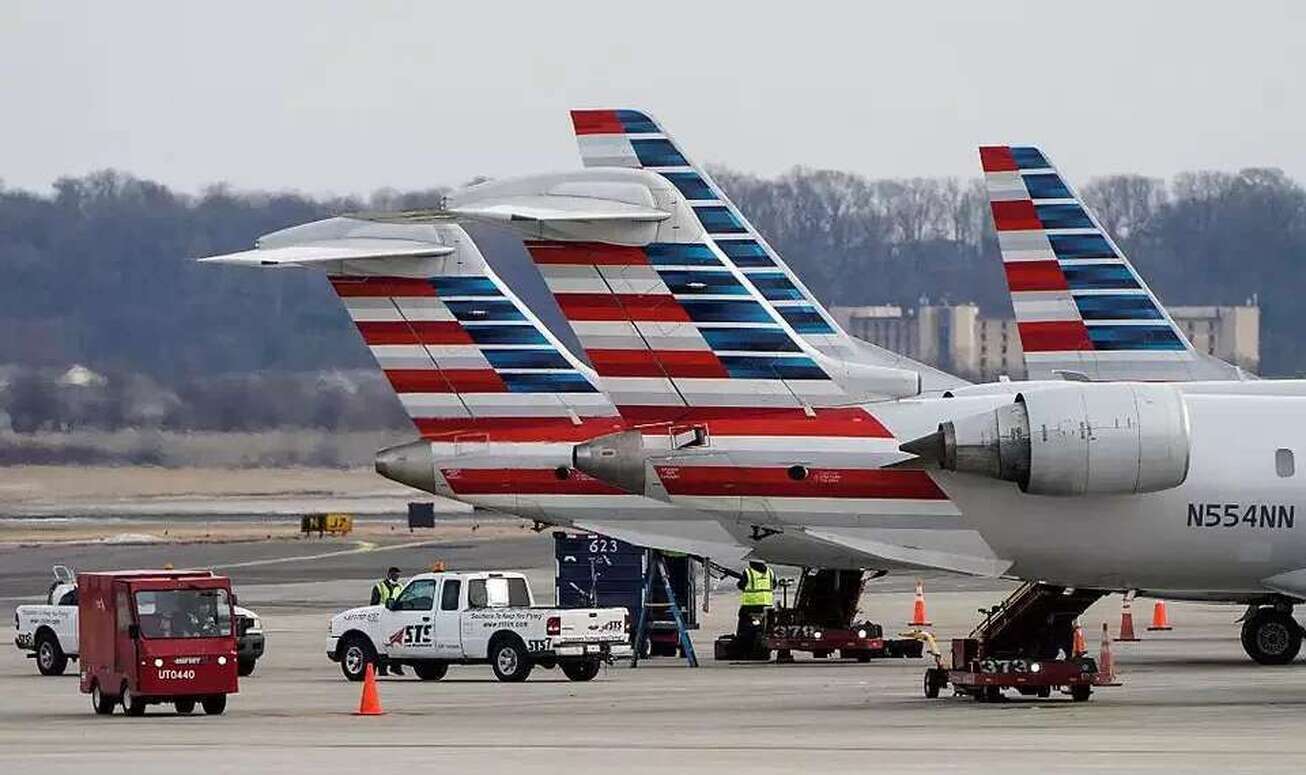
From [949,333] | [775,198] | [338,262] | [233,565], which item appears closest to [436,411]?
[338,262]

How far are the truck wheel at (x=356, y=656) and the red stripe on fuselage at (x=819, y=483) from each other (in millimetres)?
10804

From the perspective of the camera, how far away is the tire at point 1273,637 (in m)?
47.4

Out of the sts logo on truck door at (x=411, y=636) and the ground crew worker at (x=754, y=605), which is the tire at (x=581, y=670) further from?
the ground crew worker at (x=754, y=605)

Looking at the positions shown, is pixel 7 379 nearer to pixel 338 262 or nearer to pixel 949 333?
pixel 949 333

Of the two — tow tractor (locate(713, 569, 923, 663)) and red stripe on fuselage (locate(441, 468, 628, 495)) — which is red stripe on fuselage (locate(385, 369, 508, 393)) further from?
tow tractor (locate(713, 569, 923, 663))

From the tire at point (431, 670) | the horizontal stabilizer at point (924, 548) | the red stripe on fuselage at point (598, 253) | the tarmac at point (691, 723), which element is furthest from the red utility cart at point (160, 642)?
the horizontal stabilizer at point (924, 548)

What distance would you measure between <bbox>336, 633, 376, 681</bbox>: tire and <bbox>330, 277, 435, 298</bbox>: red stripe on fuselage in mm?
6079

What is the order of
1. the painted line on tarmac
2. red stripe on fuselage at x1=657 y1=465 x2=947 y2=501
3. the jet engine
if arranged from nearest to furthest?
the jet engine
red stripe on fuselage at x1=657 y1=465 x2=947 y2=501
the painted line on tarmac

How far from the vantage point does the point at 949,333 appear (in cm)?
9462

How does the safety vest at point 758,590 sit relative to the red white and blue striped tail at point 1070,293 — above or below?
below

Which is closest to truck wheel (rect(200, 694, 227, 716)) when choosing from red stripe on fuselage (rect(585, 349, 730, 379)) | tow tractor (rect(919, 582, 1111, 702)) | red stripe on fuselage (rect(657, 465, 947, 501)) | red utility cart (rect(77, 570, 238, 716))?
red utility cart (rect(77, 570, 238, 716))

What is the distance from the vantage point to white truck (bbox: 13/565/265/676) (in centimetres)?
4831

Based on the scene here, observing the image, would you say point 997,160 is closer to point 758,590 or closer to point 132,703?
point 758,590

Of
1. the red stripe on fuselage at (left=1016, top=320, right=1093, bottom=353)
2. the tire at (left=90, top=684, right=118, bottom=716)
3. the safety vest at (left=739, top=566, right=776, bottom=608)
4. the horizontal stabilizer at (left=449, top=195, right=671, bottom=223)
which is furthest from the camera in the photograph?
the safety vest at (left=739, top=566, right=776, bottom=608)
